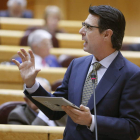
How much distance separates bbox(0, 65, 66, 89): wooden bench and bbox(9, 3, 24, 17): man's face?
1137mm

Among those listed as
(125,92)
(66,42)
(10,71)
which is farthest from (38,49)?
(125,92)

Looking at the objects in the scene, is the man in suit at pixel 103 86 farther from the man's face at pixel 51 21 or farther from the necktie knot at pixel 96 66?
the man's face at pixel 51 21

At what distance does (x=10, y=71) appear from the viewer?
1546mm

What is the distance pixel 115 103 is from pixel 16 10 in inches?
85.5

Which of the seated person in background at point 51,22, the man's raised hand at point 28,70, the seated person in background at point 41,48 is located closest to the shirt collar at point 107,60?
the man's raised hand at point 28,70

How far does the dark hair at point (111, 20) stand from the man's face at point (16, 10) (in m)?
2.02

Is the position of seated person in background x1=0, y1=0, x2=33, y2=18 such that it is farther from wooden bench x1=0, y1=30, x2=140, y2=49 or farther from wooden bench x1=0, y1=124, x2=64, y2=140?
wooden bench x1=0, y1=124, x2=64, y2=140

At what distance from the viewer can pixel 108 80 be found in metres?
0.63

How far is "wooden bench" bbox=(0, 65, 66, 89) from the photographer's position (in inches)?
60.6

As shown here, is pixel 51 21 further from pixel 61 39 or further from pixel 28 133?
pixel 28 133

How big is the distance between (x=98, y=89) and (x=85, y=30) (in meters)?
0.14

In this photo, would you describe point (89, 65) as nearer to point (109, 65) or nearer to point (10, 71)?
point (109, 65)

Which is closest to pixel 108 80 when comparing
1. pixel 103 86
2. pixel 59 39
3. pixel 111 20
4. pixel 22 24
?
pixel 103 86

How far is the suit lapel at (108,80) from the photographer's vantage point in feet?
2.02
